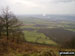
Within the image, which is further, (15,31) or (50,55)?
(15,31)

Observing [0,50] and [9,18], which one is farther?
[9,18]

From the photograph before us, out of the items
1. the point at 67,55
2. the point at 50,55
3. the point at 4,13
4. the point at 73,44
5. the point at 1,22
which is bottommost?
the point at 73,44

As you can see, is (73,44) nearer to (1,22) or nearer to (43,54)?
(43,54)

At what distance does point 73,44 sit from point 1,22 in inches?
478

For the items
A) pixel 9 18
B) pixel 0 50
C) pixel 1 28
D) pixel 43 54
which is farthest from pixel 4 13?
pixel 43 54

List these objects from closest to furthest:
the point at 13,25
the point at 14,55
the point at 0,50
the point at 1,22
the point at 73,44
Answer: the point at 14,55, the point at 0,50, the point at 73,44, the point at 1,22, the point at 13,25

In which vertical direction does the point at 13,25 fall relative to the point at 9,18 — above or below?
below

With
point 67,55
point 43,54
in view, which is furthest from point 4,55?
point 67,55

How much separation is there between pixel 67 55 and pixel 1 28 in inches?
572

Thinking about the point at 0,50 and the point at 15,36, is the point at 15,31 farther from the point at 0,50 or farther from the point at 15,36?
the point at 0,50

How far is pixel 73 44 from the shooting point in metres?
17.4

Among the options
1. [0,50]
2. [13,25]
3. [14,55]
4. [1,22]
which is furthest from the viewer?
[13,25]

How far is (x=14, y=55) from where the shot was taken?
34.4 feet

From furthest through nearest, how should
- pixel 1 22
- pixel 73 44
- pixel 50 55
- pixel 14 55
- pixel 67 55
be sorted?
1. pixel 1 22
2. pixel 73 44
3. pixel 14 55
4. pixel 50 55
5. pixel 67 55
